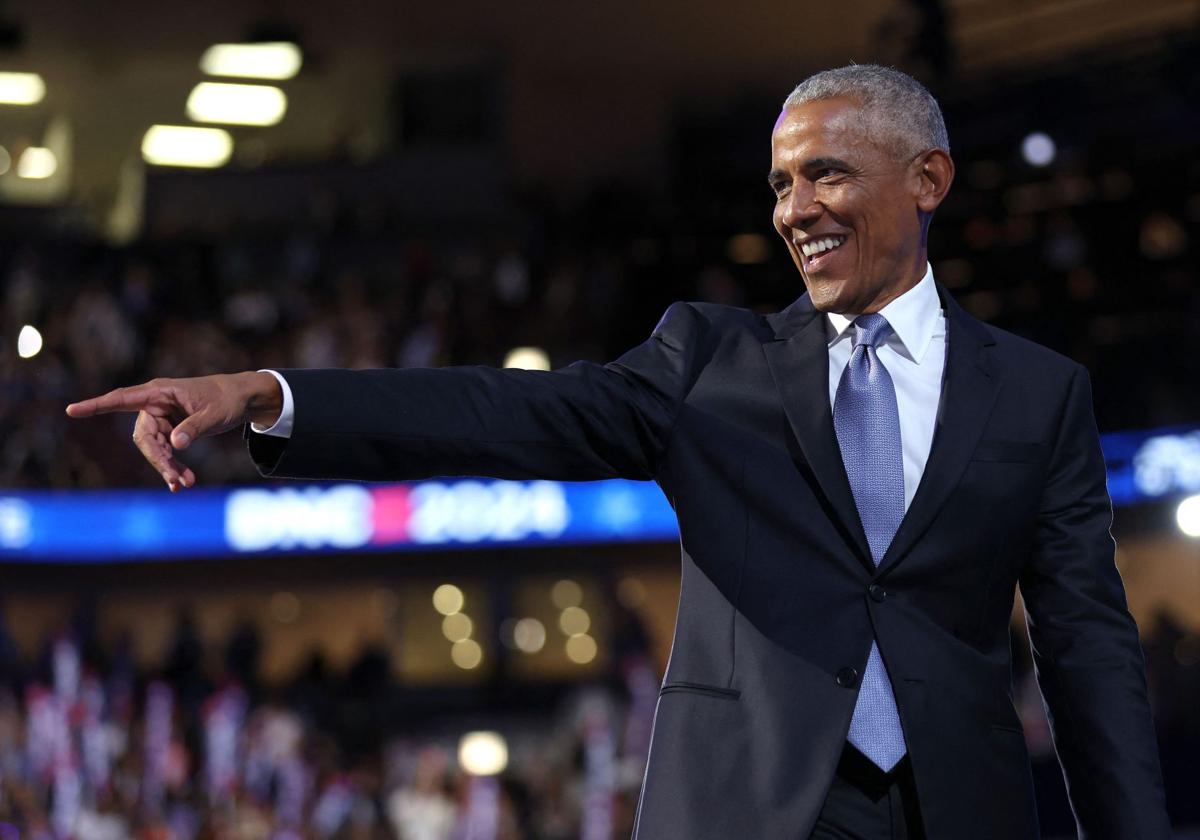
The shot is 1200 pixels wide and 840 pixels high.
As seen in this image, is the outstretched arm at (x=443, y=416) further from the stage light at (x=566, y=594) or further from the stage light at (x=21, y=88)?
the stage light at (x=21, y=88)

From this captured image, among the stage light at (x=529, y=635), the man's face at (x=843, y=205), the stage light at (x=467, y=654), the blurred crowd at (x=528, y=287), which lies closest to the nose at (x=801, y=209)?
the man's face at (x=843, y=205)

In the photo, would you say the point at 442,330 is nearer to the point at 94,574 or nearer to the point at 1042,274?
the point at 94,574

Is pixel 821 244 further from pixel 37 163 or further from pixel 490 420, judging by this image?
pixel 37 163

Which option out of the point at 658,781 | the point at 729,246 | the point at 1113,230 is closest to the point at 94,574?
the point at 729,246

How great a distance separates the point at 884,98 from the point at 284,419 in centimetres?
85

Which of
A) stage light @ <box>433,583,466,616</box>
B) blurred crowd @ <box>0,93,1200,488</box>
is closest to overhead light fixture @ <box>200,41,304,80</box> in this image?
blurred crowd @ <box>0,93,1200,488</box>

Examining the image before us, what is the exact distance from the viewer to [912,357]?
2.22m

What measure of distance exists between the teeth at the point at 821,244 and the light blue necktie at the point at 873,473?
0.10 meters

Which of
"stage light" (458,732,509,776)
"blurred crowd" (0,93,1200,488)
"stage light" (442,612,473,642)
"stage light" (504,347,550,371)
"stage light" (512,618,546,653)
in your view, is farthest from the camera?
"stage light" (442,612,473,642)

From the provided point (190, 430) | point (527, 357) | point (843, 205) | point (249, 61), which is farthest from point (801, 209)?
point (249, 61)

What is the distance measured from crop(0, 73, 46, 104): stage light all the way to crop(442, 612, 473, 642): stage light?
8.04 meters

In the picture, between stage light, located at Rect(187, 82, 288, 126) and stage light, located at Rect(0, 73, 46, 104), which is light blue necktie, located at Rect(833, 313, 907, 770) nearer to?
stage light, located at Rect(187, 82, 288, 126)

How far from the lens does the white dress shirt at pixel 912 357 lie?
7.12ft

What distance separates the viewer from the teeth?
86.4 inches
